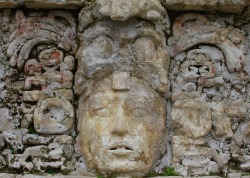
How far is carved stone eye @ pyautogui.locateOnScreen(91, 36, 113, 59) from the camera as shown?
409 cm

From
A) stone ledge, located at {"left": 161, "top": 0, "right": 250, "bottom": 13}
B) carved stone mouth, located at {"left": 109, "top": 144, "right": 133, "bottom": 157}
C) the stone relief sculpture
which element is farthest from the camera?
stone ledge, located at {"left": 161, "top": 0, "right": 250, "bottom": 13}

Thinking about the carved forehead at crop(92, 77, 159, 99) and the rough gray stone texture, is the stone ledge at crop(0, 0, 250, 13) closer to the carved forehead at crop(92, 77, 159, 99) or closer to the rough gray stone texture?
the rough gray stone texture

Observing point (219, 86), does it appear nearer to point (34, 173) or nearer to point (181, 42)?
point (181, 42)

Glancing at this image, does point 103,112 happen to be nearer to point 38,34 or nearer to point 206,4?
point 38,34

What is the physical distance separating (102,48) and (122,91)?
0.34 metres

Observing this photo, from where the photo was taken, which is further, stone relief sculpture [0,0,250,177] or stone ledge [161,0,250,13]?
stone ledge [161,0,250,13]

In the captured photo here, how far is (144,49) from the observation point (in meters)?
4.07

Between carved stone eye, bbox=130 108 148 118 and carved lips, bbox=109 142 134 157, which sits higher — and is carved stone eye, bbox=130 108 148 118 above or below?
above

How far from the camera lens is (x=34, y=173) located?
4.00 metres

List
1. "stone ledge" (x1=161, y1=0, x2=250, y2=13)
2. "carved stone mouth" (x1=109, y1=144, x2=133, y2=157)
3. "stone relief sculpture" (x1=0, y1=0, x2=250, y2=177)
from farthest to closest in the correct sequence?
"stone ledge" (x1=161, y1=0, x2=250, y2=13) → "stone relief sculpture" (x1=0, y1=0, x2=250, y2=177) → "carved stone mouth" (x1=109, y1=144, x2=133, y2=157)

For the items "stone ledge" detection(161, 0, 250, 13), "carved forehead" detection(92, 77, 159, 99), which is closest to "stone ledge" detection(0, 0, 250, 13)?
"stone ledge" detection(161, 0, 250, 13)

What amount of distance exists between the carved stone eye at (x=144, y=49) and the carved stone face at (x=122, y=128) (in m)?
0.17

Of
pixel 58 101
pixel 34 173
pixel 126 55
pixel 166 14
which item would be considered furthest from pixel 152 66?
pixel 34 173

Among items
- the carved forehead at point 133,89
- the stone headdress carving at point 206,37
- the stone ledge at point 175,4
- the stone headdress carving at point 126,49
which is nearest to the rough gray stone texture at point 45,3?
the stone ledge at point 175,4
